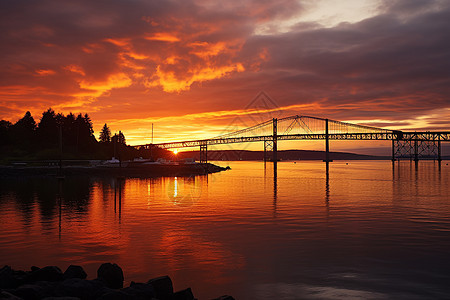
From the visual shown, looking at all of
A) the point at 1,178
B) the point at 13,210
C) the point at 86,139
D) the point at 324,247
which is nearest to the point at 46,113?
the point at 86,139

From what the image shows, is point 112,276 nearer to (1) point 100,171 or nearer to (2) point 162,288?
(2) point 162,288

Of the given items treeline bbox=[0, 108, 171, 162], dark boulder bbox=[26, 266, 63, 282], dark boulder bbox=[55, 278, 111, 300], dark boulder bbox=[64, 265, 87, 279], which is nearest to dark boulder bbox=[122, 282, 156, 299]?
dark boulder bbox=[55, 278, 111, 300]

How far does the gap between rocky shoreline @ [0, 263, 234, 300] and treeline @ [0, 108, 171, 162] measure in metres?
100.0

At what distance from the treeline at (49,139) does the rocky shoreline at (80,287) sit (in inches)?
3937

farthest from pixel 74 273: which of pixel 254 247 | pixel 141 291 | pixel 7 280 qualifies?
pixel 254 247

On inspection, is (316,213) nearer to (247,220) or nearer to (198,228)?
(247,220)

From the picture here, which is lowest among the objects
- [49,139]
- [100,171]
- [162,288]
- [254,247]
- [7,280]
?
[254,247]

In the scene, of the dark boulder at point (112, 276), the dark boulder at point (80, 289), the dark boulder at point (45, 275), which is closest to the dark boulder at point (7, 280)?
the dark boulder at point (45, 275)

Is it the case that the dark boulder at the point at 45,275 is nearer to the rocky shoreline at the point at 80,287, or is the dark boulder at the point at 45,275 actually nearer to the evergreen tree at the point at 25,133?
the rocky shoreline at the point at 80,287

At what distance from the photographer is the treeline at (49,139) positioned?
109875 millimetres

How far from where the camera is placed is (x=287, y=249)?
15742 millimetres

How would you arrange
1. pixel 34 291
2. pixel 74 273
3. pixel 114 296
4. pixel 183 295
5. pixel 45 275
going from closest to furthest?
1. pixel 114 296
2. pixel 34 291
3. pixel 183 295
4. pixel 45 275
5. pixel 74 273

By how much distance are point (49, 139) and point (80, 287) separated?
4799 inches

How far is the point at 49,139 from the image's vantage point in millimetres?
119562
